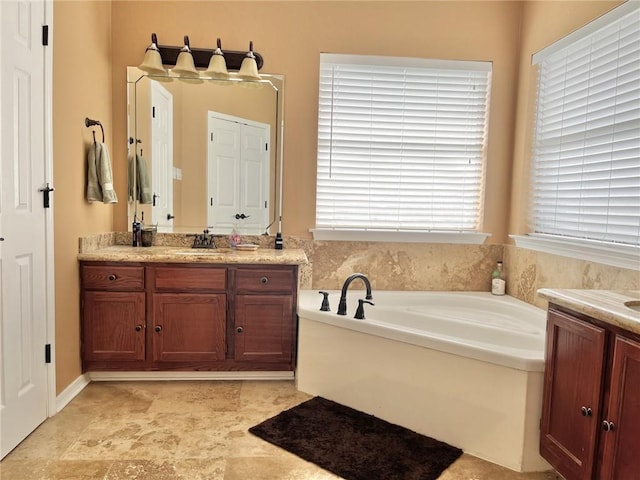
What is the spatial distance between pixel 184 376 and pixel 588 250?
8.37ft

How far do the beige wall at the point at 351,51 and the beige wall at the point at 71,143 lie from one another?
0.15 feet

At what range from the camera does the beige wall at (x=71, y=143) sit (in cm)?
240

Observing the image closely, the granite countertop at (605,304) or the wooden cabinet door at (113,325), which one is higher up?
the granite countertop at (605,304)

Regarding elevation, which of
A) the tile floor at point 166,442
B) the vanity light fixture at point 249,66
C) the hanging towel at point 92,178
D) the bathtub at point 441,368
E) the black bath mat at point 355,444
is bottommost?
the tile floor at point 166,442

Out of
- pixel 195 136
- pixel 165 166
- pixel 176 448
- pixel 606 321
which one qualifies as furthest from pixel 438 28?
pixel 176 448

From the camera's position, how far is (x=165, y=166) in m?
3.23

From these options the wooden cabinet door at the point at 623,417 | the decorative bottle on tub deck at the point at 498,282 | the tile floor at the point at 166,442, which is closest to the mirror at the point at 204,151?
the tile floor at the point at 166,442

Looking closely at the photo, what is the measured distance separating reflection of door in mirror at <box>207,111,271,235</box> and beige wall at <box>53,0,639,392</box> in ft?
0.61

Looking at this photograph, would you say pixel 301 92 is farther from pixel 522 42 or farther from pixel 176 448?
pixel 176 448

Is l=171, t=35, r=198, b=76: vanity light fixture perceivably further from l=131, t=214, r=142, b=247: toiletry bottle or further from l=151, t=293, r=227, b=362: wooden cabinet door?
l=151, t=293, r=227, b=362: wooden cabinet door

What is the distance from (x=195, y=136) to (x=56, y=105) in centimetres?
100

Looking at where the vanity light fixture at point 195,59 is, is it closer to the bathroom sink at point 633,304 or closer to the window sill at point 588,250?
the window sill at point 588,250

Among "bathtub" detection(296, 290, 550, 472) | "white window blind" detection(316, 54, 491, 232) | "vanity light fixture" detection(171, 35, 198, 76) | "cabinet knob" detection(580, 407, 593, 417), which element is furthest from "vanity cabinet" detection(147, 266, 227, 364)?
"cabinet knob" detection(580, 407, 593, 417)

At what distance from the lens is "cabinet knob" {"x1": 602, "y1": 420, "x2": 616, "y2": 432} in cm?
153
